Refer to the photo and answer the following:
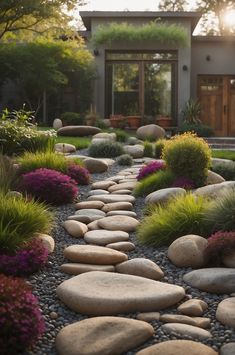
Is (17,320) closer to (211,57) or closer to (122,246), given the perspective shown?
(122,246)

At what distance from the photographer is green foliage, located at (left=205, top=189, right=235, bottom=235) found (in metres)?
6.25

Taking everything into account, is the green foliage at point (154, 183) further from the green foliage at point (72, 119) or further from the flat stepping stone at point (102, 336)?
the green foliage at point (72, 119)

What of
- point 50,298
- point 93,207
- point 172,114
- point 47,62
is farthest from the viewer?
point 172,114

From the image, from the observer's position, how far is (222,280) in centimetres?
516


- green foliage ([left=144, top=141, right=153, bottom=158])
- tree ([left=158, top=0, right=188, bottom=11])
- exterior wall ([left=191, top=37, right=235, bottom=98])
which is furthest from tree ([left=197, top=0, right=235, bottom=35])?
green foliage ([left=144, top=141, right=153, bottom=158])

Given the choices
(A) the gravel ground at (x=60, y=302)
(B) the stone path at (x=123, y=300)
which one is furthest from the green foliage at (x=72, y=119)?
(B) the stone path at (x=123, y=300)

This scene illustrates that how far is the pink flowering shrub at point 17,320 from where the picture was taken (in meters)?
3.89

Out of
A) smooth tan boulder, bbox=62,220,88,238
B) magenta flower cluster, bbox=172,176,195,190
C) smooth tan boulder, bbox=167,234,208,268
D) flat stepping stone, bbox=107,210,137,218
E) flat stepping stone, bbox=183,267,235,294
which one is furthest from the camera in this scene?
magenta flower cluster, bbox=172,176,195,190

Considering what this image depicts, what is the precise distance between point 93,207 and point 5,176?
4.37 feet

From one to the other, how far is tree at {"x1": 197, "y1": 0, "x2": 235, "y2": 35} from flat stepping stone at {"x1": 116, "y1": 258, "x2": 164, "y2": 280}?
3217 cm

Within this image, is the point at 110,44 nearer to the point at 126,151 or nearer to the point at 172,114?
the point at 172,114

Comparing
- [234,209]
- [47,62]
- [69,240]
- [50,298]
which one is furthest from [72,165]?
[47,62]

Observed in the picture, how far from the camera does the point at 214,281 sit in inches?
203

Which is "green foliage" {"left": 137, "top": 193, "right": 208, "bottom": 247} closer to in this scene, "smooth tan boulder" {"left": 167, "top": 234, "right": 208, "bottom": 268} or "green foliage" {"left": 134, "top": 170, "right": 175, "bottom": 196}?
"smooth tan boulder" {"left": 167, "top": 234, "right": 208, "bottom": 268}
